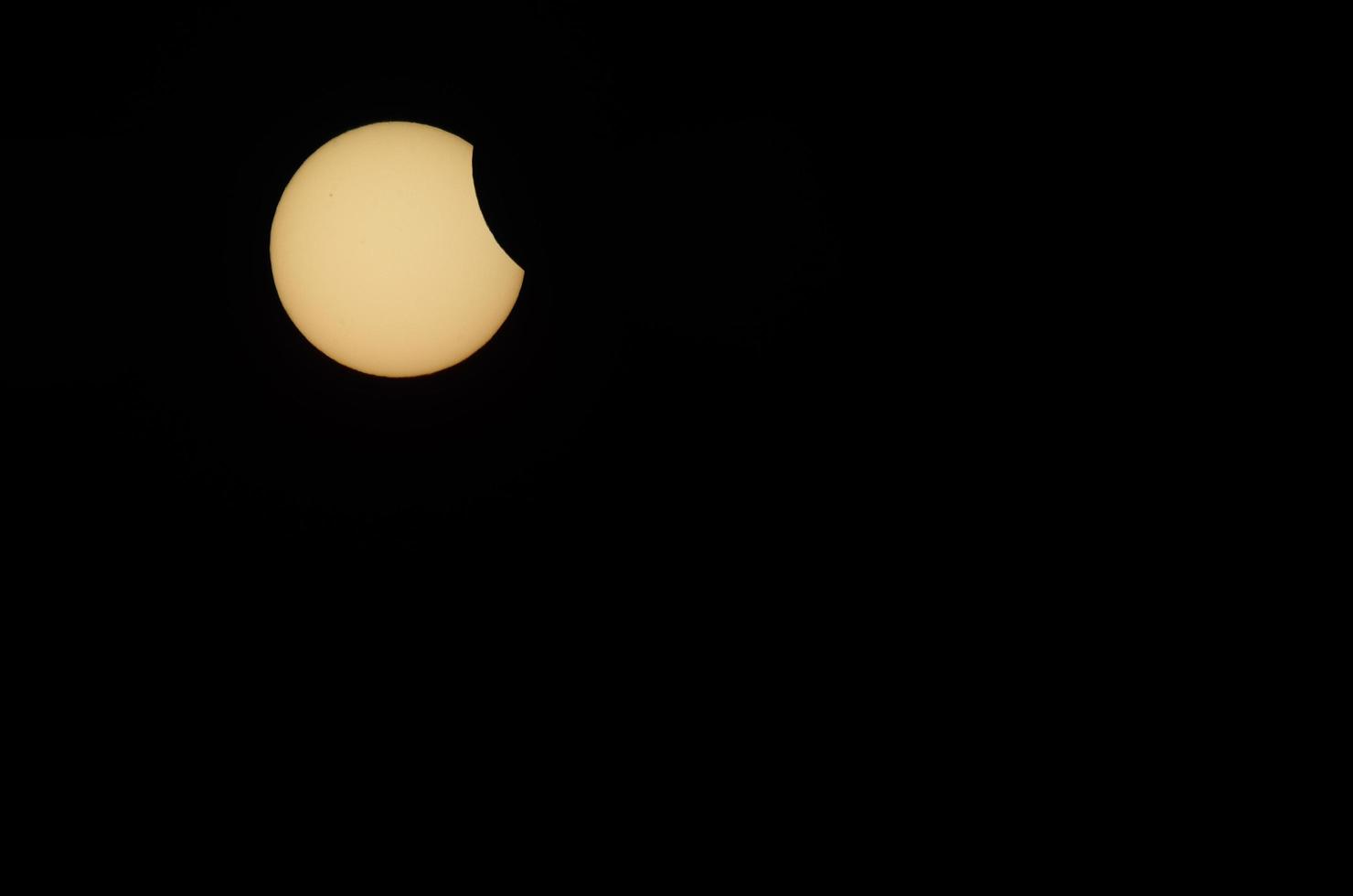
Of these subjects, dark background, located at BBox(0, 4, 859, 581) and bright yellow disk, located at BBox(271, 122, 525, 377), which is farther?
bright yellow disk, located at BBox(271, 122, 525, 377)

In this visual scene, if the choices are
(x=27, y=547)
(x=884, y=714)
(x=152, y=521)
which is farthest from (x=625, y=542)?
(x=27, y=547)

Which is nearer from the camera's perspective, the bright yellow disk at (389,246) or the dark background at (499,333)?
Result: the dark background at (499,333)

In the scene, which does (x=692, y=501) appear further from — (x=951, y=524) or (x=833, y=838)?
(x=833, y=838)

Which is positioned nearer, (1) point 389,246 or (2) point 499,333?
(1) point 389,246

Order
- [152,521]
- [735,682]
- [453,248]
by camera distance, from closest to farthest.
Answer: [453,248] < [152,521] < [735,682]
